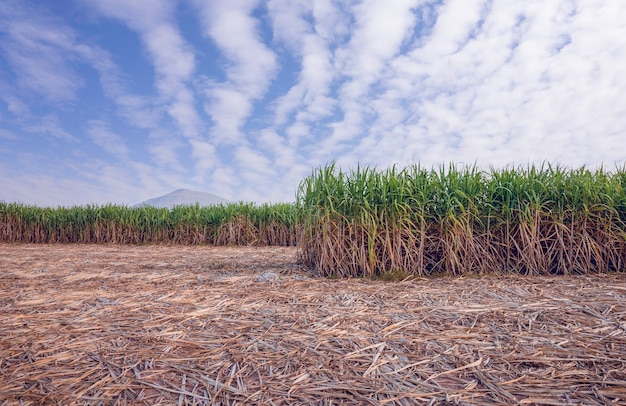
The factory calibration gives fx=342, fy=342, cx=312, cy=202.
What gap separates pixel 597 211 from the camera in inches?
169

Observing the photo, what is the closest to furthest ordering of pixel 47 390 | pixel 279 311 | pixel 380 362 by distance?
1. pixel 47 390
2. pixel 380 362
3. pixel 279 311

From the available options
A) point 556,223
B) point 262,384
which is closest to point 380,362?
point 262,384

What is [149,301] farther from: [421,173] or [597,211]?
[597,211]

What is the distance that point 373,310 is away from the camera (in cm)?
258

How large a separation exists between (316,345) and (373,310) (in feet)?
2.52

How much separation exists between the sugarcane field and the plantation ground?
0.01 metres

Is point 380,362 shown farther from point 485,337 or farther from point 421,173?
point 421,173

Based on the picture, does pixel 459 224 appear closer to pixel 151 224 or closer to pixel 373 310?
pixel 373 310

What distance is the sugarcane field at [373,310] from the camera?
1.60 m

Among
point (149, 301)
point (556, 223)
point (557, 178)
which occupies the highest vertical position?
point (557, 178)

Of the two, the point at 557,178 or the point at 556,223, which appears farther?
the point at 557,178

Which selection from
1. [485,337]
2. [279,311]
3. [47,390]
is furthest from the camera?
[279,311]

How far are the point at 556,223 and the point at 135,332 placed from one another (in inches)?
180

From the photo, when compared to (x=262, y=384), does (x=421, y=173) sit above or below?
above
